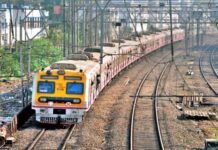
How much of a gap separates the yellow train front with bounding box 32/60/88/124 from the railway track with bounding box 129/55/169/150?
78.6 inches

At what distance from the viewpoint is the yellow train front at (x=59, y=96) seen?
18.7 m

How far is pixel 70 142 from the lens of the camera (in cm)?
1711

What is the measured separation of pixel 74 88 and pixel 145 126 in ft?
9.66

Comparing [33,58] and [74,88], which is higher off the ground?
[33,58]

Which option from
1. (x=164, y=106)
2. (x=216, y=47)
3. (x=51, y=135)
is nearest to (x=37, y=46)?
(x=164, y=106)

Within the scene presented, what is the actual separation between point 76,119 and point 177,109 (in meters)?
6.53

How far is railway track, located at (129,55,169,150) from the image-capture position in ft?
56.1

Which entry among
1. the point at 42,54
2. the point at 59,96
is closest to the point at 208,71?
the point at 42,54

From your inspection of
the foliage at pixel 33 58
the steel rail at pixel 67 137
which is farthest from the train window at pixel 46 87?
the foliage at pixel 33 58

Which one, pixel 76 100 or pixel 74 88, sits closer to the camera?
pixel 76 100

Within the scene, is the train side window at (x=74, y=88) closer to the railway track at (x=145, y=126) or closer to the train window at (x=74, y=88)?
the train window at (x=74, y=88)

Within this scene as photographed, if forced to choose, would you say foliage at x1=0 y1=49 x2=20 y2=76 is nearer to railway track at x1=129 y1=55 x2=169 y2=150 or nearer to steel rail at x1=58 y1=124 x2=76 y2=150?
railway track at x1=129 y1=55 x2=169 y2=150

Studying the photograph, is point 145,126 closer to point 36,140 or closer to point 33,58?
point 36,140

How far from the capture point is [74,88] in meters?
18.9
